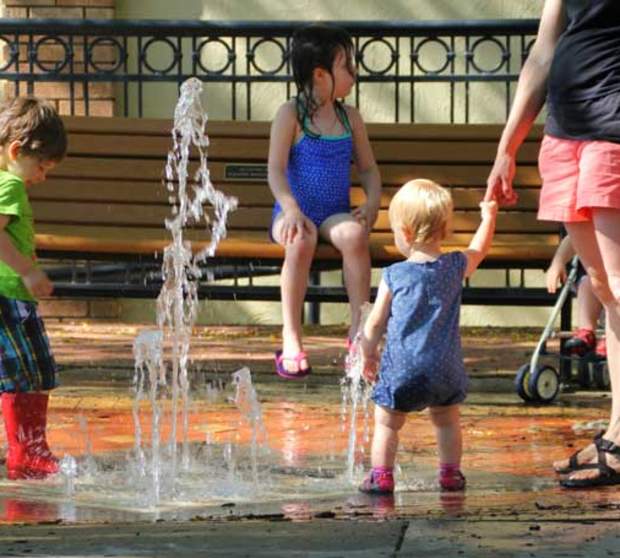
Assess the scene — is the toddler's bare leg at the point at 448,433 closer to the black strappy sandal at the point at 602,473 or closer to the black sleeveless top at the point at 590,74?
the black strappy sandal at the point at 602,473

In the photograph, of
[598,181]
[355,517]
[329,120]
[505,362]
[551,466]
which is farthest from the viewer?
[505,362]

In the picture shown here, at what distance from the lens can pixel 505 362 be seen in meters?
9.73

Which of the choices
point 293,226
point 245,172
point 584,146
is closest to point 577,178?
point 584,146

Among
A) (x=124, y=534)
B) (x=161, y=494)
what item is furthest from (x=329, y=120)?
(x=124, y=534)

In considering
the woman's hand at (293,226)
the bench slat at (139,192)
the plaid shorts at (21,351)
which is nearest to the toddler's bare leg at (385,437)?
the plaid shorts at (21,351)

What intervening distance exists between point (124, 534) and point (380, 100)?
752 cm

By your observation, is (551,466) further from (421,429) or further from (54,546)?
(54,546)

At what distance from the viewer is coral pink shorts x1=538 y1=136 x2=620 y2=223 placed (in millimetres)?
5785

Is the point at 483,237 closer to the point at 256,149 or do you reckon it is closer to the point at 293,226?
the point at 293,226

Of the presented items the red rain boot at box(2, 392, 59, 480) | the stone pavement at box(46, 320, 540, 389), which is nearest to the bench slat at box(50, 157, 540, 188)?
the stone pavement at box(46, 320, 540, 389)

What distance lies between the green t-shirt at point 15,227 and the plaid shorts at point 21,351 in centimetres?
5

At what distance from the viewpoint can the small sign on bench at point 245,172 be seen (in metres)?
9.10

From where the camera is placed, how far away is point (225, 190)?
909 centimetres

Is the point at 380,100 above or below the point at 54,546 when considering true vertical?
above
